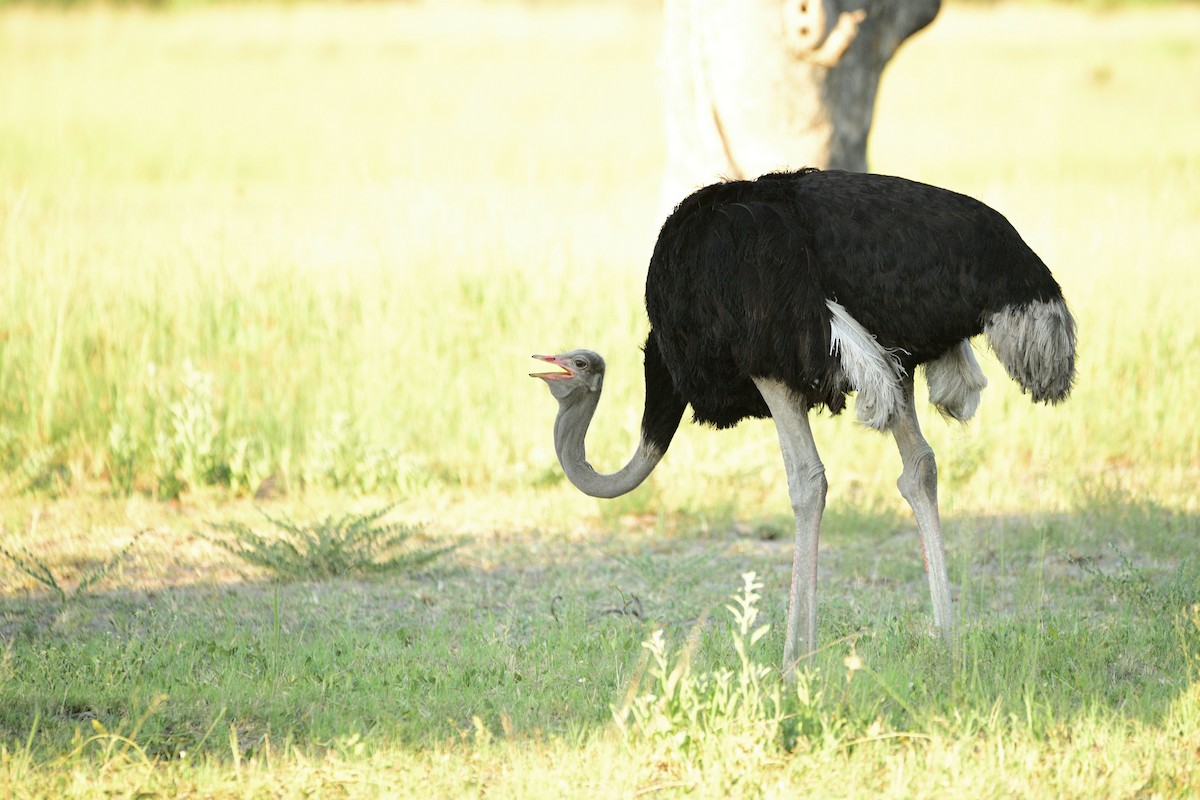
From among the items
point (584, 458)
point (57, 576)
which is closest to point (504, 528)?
point (584, 458)

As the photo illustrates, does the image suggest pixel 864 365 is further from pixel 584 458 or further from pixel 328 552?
pixel 328 552

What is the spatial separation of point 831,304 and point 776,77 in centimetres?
356

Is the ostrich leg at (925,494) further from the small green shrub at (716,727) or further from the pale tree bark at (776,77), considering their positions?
the pale tree bark at (776,77)

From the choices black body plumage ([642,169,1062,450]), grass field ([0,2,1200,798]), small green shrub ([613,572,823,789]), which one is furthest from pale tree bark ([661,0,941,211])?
small green shrub ([613,572,823,789])

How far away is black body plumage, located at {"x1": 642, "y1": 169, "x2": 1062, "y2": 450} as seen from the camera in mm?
4305

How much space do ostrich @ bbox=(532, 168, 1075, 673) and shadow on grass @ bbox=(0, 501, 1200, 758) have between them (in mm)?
373

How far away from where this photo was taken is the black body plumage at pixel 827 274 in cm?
430

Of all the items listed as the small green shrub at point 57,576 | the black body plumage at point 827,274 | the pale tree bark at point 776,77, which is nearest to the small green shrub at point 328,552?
the small green shrub at point 57,576

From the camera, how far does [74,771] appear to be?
3.81 meters

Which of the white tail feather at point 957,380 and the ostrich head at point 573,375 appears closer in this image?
the white tail feather at point 957,380

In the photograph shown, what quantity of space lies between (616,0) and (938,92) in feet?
39.9

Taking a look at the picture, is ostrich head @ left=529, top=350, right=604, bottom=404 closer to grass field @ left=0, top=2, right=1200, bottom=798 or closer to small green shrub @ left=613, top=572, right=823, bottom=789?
grass field @ left=0, top=2, right=1200, bottom=798

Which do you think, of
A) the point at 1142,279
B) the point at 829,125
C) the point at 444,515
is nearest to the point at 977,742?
the point at 444,515

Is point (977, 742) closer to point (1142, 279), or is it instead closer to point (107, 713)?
point (107, 713)
